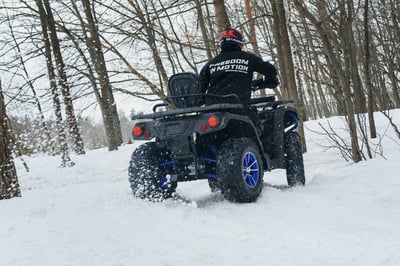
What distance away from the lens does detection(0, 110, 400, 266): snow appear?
3012 mm

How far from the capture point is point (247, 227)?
3.66m

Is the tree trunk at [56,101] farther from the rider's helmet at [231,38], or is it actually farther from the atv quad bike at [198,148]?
the rider's helmet at [231,38]

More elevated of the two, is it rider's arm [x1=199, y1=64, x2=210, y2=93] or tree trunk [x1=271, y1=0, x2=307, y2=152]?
tree trunk [x1=271, y1=0, x2=307, y2=152]

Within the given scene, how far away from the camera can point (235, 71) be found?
5.38m

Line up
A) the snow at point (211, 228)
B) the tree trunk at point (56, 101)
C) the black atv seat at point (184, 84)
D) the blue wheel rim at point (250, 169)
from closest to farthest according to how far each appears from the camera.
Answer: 1. the snow at point (211, 228)
2. the blue wheel rim at point (250, 169)
3. the black atv seat at point (184, 84)
4. the tree trunk at point (56, 101)

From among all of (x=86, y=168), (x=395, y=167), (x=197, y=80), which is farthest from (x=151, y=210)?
(x=86, y=168)

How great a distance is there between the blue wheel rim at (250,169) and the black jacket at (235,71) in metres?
0.88

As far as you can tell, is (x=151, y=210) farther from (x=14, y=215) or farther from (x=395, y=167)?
(x=395, y=167)

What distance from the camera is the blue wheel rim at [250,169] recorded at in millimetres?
4840

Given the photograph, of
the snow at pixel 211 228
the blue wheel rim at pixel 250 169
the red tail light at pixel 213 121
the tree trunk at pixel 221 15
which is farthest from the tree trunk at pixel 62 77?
the red tail light at pixel 213 121

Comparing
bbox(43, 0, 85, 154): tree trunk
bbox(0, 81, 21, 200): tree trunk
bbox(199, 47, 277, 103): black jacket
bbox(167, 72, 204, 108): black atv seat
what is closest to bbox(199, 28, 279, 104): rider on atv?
bbox(199, 47, 277, 103): black jacket

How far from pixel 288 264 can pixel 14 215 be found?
2.71 meters

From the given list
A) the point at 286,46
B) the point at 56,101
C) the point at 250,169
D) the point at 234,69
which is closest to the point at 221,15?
the point at 286,46

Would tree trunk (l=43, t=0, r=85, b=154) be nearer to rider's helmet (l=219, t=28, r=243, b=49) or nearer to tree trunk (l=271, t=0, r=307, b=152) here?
tree trunk (l=271, t=0, r=307, b=152)
